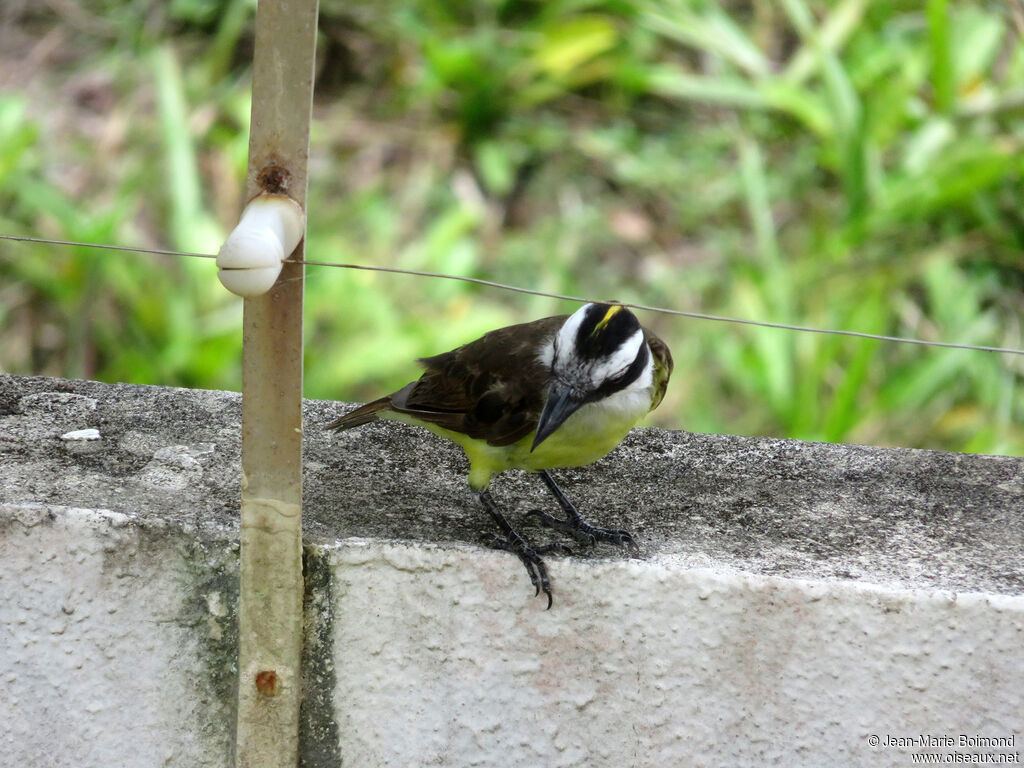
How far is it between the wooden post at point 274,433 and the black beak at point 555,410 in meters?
0.51

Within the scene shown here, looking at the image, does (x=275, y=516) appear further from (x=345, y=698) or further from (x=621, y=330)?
(x=621, y=330)

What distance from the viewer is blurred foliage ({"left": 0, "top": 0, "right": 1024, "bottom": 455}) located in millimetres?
4395

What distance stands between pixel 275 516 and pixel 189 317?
274cm

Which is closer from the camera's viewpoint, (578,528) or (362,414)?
(578,528)

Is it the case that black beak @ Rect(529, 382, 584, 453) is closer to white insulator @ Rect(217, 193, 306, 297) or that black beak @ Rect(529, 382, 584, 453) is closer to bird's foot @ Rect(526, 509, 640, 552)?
bird's foot @ Rect(526, 509, 640, 552)

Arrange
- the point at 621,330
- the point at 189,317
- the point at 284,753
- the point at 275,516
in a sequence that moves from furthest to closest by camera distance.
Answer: the point at 189,317 → the point at 621,330 → the point at 284,753 → the point at 275,516

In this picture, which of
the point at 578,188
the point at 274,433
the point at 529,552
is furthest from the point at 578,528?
the point at 578,188

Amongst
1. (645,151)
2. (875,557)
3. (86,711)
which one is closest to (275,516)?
(86,711)

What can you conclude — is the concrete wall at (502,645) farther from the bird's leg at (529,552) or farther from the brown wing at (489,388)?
the brown wing at (489,388)

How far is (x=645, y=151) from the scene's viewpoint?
5371 mm

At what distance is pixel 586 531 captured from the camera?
2.16 m

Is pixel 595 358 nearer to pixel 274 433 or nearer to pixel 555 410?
pixel 555 410

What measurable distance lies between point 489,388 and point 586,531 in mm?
406

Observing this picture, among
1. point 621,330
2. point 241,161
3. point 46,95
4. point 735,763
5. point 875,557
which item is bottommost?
point 735,763
